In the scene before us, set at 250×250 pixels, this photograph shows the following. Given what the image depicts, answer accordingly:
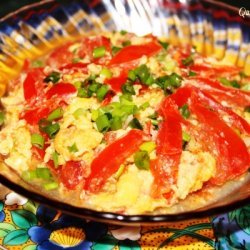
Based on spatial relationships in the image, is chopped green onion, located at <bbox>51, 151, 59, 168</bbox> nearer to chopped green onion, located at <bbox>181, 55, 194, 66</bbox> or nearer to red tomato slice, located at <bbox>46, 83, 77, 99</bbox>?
red tomato slice, located at <bbox>46, 83, 77, 99</bbox>

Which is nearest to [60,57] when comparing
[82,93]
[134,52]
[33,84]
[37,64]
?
[37,64]

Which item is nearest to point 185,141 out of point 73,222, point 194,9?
point 73,222

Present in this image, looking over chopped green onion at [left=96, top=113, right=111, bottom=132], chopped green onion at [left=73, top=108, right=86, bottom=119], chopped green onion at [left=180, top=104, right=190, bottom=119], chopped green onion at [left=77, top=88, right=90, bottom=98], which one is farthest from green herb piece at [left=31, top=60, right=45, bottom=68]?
chopped green onion at [left=180, top=104, right=190, bottom=119]

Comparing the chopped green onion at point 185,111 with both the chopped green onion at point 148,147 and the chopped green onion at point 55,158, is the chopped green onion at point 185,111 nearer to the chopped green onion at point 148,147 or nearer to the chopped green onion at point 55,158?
the chopped green onion at point 148,147

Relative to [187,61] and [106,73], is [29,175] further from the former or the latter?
[187,61]

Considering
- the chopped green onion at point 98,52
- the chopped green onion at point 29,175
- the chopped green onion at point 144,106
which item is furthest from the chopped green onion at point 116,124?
the chopped green onion at point 98,52

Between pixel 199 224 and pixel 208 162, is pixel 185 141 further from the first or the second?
pixel 199 224

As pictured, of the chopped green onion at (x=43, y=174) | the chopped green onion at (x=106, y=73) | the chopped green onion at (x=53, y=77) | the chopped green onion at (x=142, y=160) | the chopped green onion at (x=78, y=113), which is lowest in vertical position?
the chopped green onion at (x=142, y=160)
